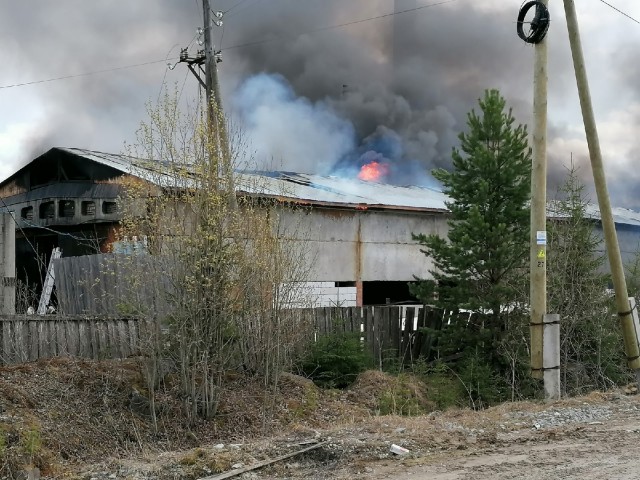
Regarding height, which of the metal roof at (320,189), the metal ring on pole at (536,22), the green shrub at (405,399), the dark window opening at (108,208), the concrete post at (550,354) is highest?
the metal ring on pole at (536,22)

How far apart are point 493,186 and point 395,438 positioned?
336 inches

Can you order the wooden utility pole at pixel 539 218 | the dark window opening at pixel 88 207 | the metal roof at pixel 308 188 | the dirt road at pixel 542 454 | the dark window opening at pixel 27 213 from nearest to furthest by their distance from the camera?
the dirt road at pixel 542 454 → the metal roof at pixel 308 188 → the wooden utility pole at pixel 539 218 → the dark window opening at pixel 88 207 → the dark window opening at pixel 27 213

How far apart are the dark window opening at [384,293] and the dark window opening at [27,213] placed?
10.8 metres

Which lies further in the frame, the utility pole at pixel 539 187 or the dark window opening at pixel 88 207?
the dark window opening at pixel 88 207

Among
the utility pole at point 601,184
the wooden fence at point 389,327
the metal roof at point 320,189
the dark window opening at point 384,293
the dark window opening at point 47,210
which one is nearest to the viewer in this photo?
the utility pole at point 601,184

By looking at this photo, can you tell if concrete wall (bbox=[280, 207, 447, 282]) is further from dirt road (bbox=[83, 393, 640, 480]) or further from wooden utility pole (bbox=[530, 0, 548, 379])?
dirt road (bbox=[83, 393, 640, 480])

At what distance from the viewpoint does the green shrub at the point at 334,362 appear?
14508 mm

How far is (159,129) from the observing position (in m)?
11.0

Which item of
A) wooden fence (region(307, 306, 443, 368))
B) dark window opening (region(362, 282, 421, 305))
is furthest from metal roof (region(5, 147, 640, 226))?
wooden fence (region(307, 306, 443, 368))

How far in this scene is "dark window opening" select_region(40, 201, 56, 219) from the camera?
71.1ft

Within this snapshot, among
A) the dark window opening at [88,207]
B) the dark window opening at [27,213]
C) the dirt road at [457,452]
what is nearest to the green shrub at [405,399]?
the dirt road at [457,452]

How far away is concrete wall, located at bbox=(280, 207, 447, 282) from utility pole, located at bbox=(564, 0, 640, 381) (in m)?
8.64

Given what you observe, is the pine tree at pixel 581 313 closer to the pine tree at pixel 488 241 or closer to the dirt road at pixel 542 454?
the pine tree at pixel 488 241

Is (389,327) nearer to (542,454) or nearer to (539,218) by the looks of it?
(539,218)
